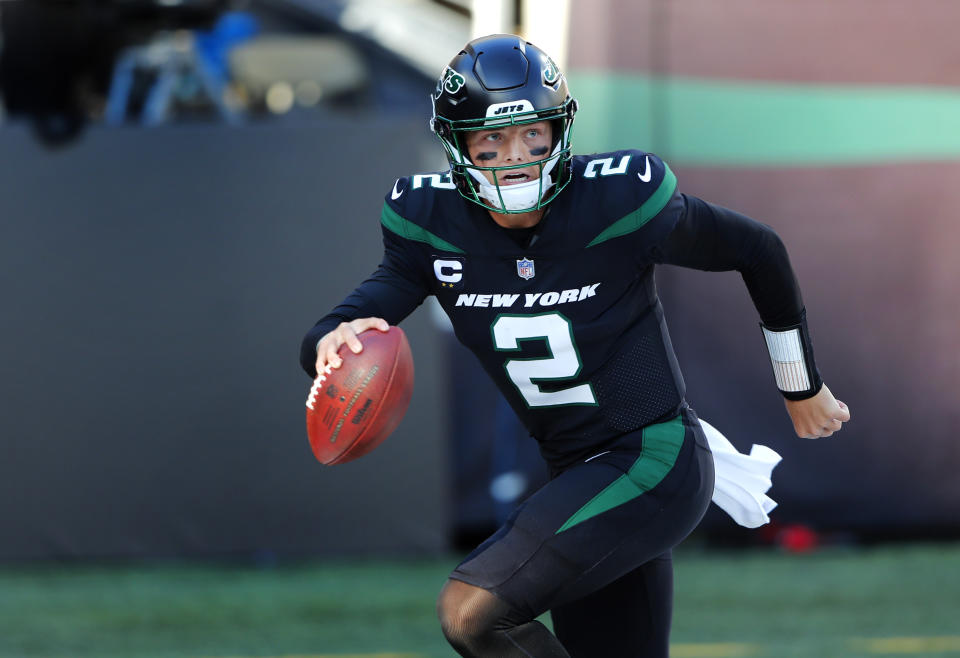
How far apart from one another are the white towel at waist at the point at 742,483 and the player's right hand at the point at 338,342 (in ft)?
2.99

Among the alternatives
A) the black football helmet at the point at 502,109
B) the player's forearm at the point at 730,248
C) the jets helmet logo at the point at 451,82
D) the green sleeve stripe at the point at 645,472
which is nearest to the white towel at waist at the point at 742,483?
the green sleeve stripe at the point at 645,472

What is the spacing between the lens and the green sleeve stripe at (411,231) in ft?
9.82

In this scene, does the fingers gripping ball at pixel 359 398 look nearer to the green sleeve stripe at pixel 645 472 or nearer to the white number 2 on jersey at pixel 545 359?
the white number 2 on jersey at pixel 545 359

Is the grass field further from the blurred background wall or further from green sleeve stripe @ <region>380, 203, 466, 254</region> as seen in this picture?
green sleeve stripe @ <region>380, 203, 466, 254</region>

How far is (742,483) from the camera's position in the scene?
3.18 m

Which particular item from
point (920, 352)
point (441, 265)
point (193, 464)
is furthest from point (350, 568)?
point (441, 265)

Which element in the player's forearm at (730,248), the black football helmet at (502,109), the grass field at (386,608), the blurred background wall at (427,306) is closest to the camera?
the black football helmet at (502,109)

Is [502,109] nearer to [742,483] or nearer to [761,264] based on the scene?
[761,264]

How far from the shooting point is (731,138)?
627 centimetres

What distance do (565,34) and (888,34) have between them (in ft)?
5.09

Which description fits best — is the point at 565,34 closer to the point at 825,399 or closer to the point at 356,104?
the point at 356,104

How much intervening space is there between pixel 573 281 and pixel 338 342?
0.56 metres

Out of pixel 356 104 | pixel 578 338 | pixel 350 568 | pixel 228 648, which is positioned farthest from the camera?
pixel 356 104

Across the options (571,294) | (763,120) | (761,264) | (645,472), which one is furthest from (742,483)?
(763,120)
